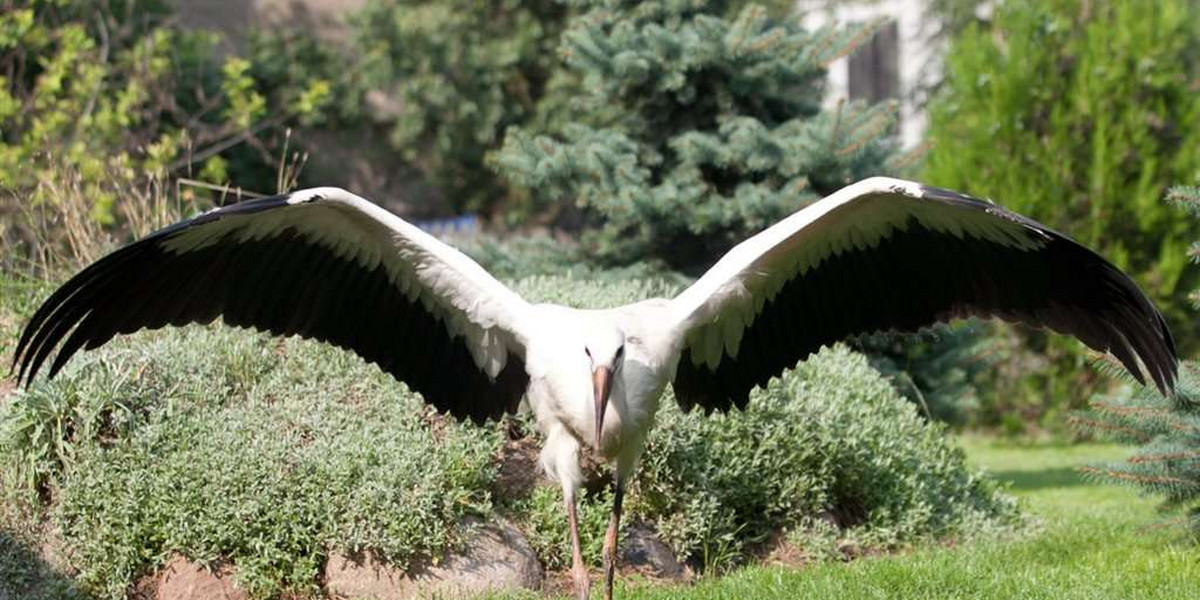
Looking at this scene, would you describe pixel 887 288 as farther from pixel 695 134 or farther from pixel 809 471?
pixel 695 134

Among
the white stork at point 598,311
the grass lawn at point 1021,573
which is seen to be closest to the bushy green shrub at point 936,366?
the grass lawn at point 1021,573

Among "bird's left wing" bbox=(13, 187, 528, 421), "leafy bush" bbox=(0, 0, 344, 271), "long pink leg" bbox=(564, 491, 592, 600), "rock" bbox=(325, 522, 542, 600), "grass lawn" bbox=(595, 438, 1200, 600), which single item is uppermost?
"leafy bush" bbox=(0, 0, 344, 271)

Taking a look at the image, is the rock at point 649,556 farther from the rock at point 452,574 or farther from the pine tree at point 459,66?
the pine tree at point 459,66

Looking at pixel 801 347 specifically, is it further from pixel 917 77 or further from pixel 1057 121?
pixel 917 77

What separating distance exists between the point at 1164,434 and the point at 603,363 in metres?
2.56

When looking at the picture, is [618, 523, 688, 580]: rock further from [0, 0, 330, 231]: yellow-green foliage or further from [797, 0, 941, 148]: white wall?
[797, 0, 941, 148]: white wall

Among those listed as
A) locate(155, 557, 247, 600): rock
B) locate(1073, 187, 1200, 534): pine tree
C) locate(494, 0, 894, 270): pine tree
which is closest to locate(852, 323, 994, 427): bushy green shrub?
locate(494, 0, 894, 270): pine tree

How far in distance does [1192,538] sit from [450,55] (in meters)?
11.5

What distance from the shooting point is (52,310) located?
4777mm

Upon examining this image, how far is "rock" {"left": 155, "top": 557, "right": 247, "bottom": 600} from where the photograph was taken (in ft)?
17.7

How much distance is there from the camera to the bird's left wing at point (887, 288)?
5016mm

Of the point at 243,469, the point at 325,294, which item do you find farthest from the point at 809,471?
the point at 243,469

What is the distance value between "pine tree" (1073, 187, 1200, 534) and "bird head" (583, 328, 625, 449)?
2.27m

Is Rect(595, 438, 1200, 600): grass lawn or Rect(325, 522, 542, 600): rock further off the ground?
Rect(325, 522, 542, 600): rock
